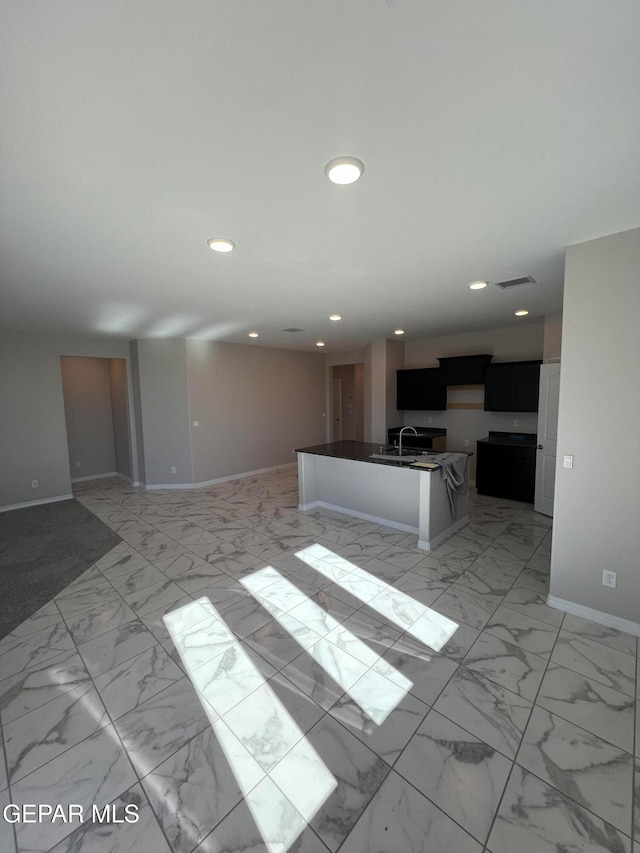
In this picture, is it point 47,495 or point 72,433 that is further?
point 72,433

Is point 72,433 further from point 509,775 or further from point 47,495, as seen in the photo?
point 509,775

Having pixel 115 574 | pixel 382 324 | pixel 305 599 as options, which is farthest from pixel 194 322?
pixel 305 599

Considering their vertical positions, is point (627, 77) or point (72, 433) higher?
point (627, 77)

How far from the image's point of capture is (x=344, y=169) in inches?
60.0

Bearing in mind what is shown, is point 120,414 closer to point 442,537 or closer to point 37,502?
point 37,502

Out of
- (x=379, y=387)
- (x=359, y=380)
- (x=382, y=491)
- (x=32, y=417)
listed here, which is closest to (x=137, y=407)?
(x=32, y=417)

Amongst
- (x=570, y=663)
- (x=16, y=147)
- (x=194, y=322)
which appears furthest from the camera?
(x=194, y=322)

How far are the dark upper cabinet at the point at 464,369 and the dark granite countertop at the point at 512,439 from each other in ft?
2.99

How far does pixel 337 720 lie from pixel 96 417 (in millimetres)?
7330

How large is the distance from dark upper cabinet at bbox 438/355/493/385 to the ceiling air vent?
236cm

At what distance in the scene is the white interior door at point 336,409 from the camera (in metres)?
8.76

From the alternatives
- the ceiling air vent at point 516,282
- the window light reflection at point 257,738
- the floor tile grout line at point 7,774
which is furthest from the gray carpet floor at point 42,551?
the ceiling air vent at point 516,282

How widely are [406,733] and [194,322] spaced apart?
15.5 feet

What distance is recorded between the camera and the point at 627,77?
1.11 m
